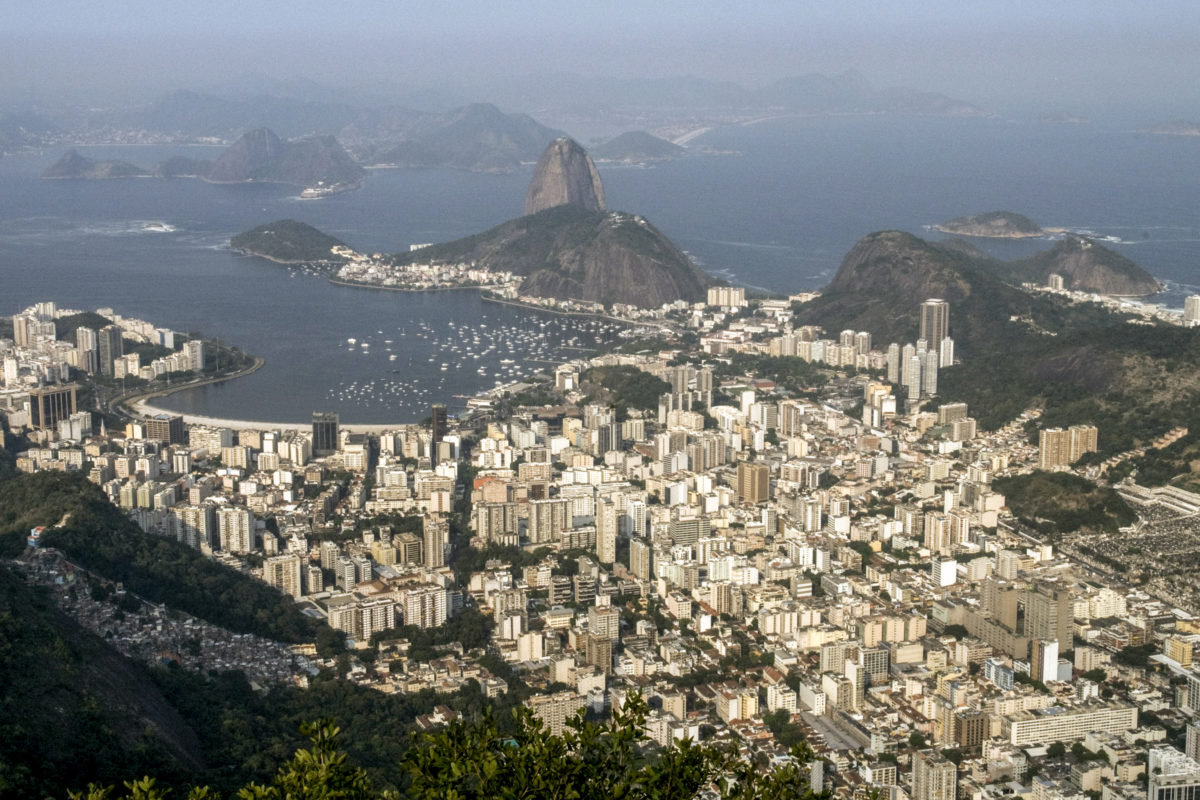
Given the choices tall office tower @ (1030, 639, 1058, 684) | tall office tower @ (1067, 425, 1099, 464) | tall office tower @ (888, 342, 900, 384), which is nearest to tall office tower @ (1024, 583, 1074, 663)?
tall office tower @ (1030, 639, 1058, 684)

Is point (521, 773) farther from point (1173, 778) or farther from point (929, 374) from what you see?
point (929, 374)

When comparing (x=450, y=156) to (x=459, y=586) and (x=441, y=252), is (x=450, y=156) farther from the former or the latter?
(x=459, y=586)

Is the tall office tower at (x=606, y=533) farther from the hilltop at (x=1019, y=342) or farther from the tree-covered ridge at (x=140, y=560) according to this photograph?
the hilltop at (x=1019, y=342)

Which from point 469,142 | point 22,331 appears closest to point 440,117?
point 469,142

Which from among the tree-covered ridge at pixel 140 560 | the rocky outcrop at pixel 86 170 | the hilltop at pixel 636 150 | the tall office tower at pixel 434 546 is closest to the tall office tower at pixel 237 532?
the tree-covered ridge at pixel 140 560

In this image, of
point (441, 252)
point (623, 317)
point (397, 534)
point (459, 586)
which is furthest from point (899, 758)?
point (441, 252)

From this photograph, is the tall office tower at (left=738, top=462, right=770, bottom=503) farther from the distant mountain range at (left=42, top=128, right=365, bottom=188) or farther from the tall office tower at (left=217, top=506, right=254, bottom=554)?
the distant mountain range at (left=42, top=128, right=365, bottom=188)
